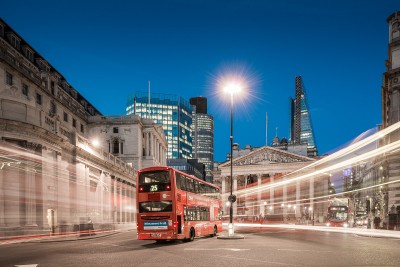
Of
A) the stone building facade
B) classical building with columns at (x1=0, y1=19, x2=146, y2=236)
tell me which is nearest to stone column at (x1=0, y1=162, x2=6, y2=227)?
classical building with columns at (x1=0, y1=19, x2=146, y2=236)

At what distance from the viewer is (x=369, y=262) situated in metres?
13.3

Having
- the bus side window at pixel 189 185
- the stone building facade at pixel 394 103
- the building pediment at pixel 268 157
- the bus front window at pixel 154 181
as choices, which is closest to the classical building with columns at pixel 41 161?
the bus front window at pixel 154 181

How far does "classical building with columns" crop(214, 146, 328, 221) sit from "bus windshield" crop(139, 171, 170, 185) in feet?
283

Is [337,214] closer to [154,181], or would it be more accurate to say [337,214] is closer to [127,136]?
[154,181]

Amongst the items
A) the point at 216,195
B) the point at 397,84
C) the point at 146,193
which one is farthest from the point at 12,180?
the point at 397,84

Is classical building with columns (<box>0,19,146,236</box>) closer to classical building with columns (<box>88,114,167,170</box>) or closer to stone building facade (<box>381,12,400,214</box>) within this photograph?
classical building with columns (<box>88,114,167,170</box>)

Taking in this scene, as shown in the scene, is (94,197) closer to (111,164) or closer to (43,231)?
(111,164)

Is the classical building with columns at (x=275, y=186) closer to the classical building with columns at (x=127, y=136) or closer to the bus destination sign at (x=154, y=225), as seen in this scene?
the classical building with columns at (x=127, y=136)

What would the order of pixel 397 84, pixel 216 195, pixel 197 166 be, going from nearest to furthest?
pixel 216 195 < pixel 397 84 < pixel 197 166

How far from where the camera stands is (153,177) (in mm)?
23734

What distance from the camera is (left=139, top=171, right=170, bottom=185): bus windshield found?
2350 cm

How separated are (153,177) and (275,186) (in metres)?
91.1

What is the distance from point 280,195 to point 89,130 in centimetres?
6683

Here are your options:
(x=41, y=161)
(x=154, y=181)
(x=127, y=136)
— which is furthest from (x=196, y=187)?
(x=127, y=136)
